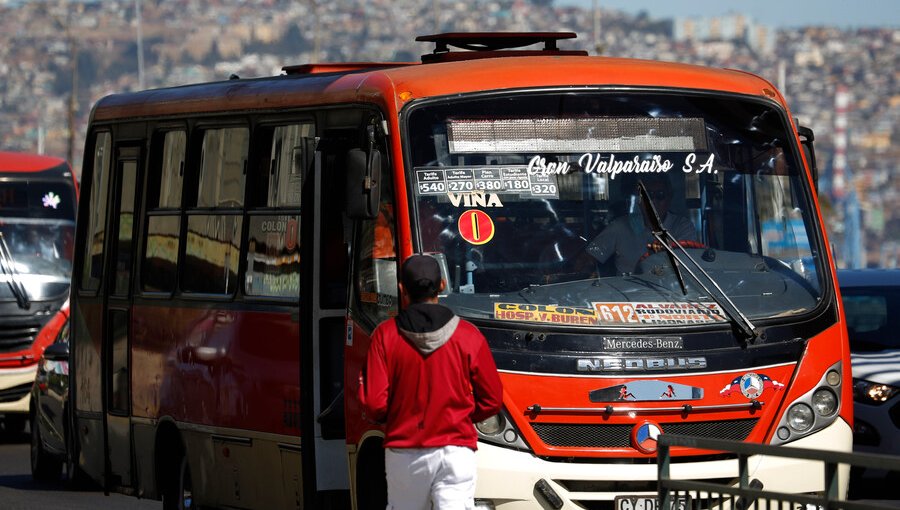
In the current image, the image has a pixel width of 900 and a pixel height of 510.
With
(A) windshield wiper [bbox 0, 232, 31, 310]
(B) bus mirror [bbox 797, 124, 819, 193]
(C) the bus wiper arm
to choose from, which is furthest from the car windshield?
(A) windshield wiper [bbox 0, 232, 31, 310]

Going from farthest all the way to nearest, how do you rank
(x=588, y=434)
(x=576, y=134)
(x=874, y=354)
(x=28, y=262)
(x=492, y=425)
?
(x=28, y=262) → (x=874, y=354) → (x=576, y=134) → (x=588, y=434) → (x=492, y=425)

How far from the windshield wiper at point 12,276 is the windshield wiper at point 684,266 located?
11846mm

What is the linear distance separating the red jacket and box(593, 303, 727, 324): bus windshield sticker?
127 cm

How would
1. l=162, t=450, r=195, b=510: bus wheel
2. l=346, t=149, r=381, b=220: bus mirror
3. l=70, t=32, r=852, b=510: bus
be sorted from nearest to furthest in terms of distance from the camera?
l=70, t=32, r=852, b=510: bus < l=346, t=149, r=381, b=220: bus mirror < l=162, t=450, r=195, b=510: bus wheel

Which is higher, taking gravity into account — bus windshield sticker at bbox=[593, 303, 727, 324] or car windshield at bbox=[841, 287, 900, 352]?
bus windshield sticker at bbox=[593, 303, 727, 324]

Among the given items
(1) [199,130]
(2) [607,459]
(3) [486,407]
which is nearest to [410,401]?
(3) [486,407]

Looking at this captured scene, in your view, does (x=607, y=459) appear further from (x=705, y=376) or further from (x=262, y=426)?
(x=262, y=426)

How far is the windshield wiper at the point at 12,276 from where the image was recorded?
20.1 metres

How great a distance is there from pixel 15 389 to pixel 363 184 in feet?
37.2

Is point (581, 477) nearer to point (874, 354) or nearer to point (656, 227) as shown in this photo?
point (656, 227)

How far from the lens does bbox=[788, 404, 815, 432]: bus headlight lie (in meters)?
9.05

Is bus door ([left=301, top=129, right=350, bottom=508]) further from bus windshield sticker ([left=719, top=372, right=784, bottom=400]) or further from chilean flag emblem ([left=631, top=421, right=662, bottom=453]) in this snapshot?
bus windshield sticker ([left=719, top=372, right=784, bottom=400])

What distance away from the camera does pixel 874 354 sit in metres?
12.8

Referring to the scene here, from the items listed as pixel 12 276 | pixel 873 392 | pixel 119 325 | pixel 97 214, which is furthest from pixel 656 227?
pixel 12 276
